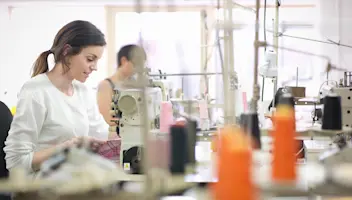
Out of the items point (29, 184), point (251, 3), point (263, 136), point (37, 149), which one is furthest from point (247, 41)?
point (29, 184)

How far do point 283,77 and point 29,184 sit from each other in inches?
170

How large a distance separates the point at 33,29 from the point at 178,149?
5.29m

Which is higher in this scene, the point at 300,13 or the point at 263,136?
the point at 300,13

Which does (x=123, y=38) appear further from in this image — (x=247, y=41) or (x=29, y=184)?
(x=29, y=184)

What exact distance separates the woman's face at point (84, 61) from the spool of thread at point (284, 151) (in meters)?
1.36

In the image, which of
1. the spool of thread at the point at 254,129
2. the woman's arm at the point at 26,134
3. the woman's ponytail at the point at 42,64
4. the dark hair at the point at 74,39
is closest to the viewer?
the spool of thread at the point at 254,129

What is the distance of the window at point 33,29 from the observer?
609 cm

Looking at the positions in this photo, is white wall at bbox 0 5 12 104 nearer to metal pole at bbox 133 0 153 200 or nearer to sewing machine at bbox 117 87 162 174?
sewing machine at bbox 117 87 162 174

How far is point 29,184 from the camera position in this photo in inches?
39.3

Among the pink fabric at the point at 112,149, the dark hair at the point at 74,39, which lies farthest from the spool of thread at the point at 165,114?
the dark hair at the point at 74,39

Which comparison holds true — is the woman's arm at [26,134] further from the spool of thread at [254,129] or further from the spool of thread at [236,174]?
the spool of thread at [236,174]

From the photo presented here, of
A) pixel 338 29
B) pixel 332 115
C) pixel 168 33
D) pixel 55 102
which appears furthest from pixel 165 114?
pixel 168 33

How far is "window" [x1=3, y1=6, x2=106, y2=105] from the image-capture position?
6086mm

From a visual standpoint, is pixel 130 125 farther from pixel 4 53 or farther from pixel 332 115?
pixel 4 53
